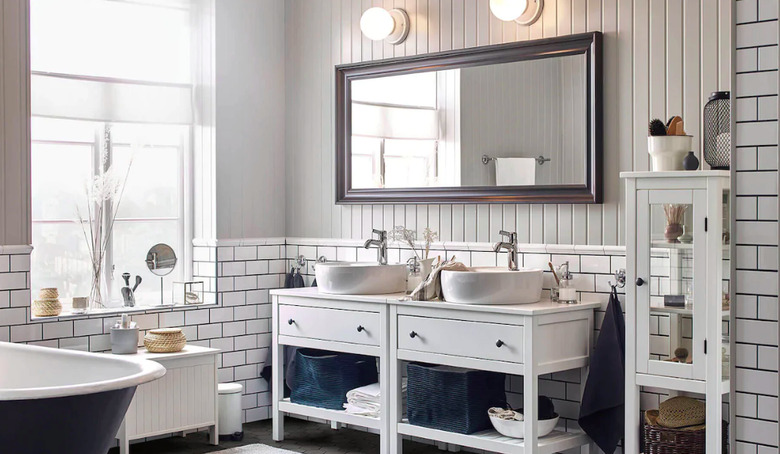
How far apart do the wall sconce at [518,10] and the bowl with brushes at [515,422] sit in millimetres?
1981

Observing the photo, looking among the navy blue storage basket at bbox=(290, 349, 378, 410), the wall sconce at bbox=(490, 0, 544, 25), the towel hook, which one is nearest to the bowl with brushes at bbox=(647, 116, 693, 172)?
the towel hook

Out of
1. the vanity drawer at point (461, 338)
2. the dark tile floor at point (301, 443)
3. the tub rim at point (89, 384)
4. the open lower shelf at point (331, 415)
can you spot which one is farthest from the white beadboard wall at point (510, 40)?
the tub rim at point (89, 384)

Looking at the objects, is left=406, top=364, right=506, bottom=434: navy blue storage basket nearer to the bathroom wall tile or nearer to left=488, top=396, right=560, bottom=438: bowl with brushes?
left=488, top=396, right=560, bottom=438: bowl with brushes

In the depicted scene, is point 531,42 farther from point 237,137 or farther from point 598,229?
point 237,137

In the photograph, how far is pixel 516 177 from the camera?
4.85m

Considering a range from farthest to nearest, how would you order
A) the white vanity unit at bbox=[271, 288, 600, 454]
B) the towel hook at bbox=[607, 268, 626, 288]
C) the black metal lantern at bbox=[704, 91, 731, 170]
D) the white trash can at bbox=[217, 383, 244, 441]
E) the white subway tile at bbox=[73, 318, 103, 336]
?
the white trash can at bbox=[217, 383, 244, 441] → the white subway tile at bbox=[73, 318, 103, 336] → the towel hook at bbox=[607, 268, 626, 288] → the white vanity unit at bbox=[271, 288, 600, 454] → the black metal lantern at bbox=[704, 91, 731, 170]

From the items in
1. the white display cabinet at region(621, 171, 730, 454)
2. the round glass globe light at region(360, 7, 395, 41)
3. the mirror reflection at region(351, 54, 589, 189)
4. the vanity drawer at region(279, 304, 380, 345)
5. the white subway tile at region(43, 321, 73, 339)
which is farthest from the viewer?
the round glass globe light at region(360, 7, 395, 41)

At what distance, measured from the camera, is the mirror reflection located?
464cm

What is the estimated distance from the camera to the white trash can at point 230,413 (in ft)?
18.0

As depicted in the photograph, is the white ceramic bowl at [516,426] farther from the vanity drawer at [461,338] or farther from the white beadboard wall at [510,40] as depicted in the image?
the white beadboard wall at [510,40]

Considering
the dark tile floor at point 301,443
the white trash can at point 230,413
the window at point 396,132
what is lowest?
the dark tile floor at point 301,443

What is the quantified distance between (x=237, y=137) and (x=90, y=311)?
1.43 meters

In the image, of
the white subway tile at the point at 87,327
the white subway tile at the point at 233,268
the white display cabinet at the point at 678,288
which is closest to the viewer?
the white display cabinet at the point at 678,288

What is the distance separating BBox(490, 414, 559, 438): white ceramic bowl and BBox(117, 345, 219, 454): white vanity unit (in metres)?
1.77
